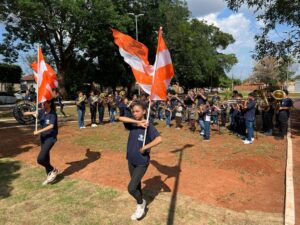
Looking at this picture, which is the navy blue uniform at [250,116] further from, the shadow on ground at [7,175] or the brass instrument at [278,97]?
the shadow on ground at [7,175]

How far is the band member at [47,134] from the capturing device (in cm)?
712

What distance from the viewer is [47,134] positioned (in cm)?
721

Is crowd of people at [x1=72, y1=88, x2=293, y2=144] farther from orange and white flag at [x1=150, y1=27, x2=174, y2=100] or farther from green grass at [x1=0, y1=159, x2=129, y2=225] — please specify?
orange and white flag at [x1=150, y1=27, x2=174, y2=100]

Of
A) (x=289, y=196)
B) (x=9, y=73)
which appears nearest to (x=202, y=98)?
(x=289, y=196)

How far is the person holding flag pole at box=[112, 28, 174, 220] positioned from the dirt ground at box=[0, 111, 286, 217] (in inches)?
57.8

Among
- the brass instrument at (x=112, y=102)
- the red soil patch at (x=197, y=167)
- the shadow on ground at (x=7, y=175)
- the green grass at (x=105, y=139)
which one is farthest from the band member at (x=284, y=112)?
the shadow on ground at (x=7, y=175)

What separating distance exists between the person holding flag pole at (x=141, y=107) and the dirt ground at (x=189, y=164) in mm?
1469

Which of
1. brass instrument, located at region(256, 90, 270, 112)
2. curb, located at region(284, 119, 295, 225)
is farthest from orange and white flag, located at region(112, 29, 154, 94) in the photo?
brass instrument, located at region(256, 90, 270, 112)

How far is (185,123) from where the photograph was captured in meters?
17.5

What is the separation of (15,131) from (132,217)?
10371 millimetres

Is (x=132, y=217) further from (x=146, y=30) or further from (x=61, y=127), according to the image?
(x=146, y=30)

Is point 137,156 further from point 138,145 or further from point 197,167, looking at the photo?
point 197,167

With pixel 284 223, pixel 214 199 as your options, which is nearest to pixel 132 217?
pixel 214 199

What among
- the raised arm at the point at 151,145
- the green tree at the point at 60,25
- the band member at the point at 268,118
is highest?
the green tree at the point at 60,25
